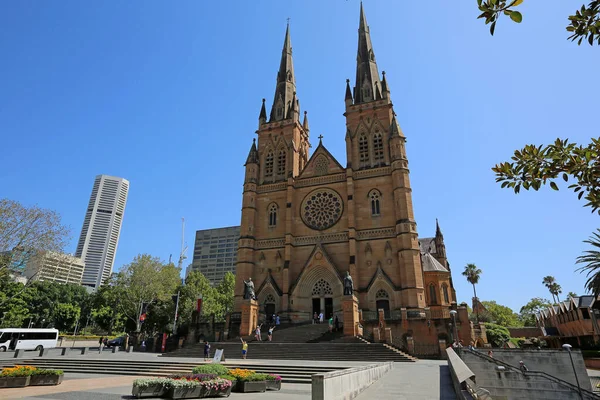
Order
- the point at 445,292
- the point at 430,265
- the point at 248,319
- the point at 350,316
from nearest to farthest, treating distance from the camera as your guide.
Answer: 1. the point at 350,316
2. the point at 248,319
3. the point at 445,292
4. the point at 430,265

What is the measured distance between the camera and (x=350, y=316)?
26578 millimetres

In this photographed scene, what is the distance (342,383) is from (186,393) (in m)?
4.67

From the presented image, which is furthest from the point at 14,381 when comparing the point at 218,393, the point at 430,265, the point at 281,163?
the point at 430,265

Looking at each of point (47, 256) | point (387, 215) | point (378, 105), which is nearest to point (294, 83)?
point (378, 105)

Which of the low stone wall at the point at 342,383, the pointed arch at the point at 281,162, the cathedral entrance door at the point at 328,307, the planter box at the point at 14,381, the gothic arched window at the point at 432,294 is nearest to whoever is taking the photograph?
the low stone wall at the point at 342,383

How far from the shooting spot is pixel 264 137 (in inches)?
1779

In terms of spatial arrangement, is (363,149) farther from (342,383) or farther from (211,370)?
(342,383)

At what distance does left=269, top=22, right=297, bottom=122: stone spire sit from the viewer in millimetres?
46006

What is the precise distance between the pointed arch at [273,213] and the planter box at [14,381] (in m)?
28.6

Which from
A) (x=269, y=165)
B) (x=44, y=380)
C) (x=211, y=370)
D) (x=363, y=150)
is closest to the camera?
(x=211, y=370)

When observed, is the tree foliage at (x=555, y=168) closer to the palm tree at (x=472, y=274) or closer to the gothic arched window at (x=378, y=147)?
the gothic arched window at (x=378, y=147)

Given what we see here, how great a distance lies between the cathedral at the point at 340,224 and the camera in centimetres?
3341

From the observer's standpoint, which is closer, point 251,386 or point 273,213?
point 251,386

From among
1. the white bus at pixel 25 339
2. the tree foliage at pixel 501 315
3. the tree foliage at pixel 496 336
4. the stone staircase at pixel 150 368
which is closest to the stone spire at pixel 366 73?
the stone staircase at pixel 150 368
